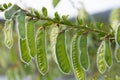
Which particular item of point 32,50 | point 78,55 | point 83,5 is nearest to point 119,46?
point 78,55

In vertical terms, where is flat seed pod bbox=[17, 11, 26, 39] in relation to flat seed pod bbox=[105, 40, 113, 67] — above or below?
above

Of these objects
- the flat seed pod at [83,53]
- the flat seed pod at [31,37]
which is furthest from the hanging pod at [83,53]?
the flat seed pod at [31,37]

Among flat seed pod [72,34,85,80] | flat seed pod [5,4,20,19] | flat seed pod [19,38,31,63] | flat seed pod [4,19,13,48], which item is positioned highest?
flat seed pod [5,4,20,19]

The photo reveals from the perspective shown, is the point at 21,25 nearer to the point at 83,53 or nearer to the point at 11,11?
the point at 11,11

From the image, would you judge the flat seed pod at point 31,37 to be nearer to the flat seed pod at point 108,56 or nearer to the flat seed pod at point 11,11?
the flat seed pod at point 11,11

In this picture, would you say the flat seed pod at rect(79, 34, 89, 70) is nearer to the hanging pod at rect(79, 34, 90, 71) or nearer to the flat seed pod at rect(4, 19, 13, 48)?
the hanging pod at rect(79, 34, 90, 71)

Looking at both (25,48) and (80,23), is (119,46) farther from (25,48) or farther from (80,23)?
(25,48)

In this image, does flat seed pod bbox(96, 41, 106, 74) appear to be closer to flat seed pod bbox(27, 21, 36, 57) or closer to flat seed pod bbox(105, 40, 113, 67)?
flat seed pod bbox(105, 40, 113, 67)

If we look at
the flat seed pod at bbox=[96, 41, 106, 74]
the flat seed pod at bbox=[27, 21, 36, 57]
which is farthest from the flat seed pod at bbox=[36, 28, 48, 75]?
the flat seed pod at bbox=[96, 41, 106, 74]
